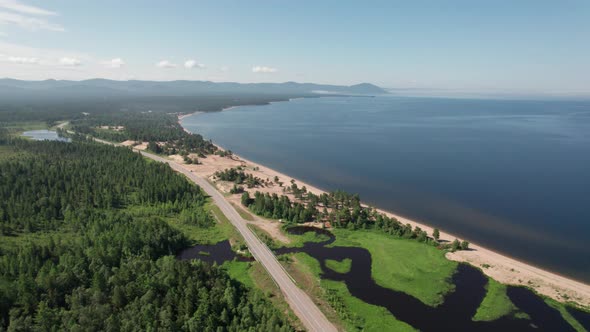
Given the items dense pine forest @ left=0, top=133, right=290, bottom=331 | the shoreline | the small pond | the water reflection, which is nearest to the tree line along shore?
dense pine forest @ left=0, top=133, right=290, bottom=331

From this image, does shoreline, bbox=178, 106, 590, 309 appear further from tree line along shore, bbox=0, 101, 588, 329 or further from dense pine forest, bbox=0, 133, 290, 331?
dense pine forest, bbox=0, 133, 290, 331

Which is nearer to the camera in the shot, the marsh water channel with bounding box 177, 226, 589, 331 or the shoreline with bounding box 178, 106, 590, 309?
the marsh water channel with bounding box 177, 226, 589, 331

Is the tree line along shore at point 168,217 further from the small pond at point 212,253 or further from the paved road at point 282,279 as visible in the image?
the paved road at point 282,279

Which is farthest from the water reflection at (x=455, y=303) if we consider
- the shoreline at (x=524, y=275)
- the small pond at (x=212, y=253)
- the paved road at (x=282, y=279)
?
the small pond at (x=212, y=253)

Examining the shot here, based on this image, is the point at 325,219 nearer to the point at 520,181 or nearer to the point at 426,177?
the point at 426,177

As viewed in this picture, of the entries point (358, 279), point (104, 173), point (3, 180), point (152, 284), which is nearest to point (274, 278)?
point (358, 279)
